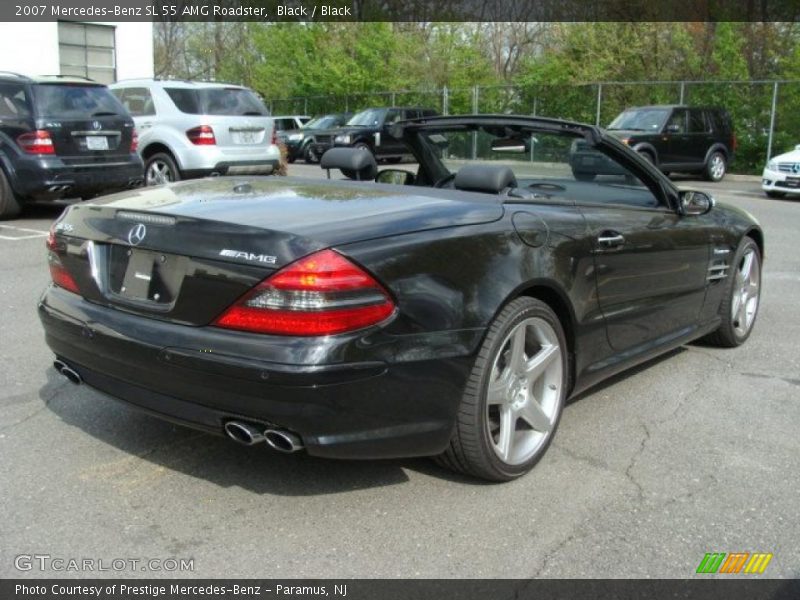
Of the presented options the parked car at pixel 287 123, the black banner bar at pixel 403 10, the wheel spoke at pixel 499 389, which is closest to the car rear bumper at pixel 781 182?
the black banner bar at pixel 403 10

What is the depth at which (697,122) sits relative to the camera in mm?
20438

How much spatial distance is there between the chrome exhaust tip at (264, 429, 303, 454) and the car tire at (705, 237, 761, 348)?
3468mm

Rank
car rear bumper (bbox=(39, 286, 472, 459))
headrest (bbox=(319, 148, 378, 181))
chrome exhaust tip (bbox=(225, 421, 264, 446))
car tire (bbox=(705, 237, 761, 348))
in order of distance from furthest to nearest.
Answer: car tire (bbox=(705, 237, 761, 348)) < headrest (bbox=(319, 148, 378, 181)) < chrome exhaust tip (bbox=(225, 421, 264, 446)) < car rear bumper (bbox=(39, 286, 472, 459))

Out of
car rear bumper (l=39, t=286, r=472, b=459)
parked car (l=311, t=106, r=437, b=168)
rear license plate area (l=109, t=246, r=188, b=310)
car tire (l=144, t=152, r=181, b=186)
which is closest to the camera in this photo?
car rear bumper (l=39, t=286, r=472, b=459)

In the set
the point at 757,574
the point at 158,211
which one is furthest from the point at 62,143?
the point at 757,574

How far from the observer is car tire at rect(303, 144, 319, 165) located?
2645 centimetres

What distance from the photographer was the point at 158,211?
341cm

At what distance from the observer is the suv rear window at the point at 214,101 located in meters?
12.8

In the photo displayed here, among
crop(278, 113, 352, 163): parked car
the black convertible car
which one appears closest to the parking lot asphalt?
the black convertible car

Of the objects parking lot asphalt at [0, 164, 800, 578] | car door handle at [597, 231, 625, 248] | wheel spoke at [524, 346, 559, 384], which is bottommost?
parking lot asphalt at [0, 164, 800, 578]

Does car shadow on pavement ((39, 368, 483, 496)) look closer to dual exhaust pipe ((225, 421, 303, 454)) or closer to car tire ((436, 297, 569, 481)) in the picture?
car tire ((436, 297, 569, 481))

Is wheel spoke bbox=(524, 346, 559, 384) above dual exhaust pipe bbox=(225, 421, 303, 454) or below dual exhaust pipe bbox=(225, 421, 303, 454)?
above

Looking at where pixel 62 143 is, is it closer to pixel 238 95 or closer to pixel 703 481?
pixel 238 95

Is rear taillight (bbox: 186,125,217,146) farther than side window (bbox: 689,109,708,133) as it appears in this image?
No
